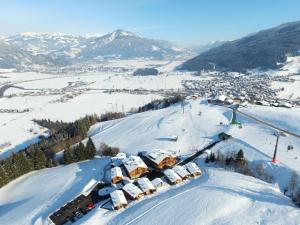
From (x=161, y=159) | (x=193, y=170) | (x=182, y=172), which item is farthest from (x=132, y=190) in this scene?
(x=161, y=159)

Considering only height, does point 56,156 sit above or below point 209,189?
below

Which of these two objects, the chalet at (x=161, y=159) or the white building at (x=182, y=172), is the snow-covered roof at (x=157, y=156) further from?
the white building at (x=182, y=172)

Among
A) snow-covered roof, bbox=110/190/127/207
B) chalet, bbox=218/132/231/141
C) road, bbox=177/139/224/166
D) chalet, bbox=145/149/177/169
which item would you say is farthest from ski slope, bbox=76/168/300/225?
chalet, bbox=218/132/231/141

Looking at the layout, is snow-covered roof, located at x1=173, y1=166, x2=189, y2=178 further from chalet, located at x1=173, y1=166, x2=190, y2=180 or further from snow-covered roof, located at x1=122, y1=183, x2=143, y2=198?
snow-covered roof, located at x1=122, y1=183, x2=143, y2=198

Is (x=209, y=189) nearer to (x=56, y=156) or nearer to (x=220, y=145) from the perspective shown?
(x=220, y=145)

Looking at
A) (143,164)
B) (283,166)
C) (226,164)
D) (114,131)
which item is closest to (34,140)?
(114,131)

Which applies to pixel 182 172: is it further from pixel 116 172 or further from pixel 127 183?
pixel 116 172

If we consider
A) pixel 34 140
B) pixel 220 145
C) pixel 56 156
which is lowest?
pixel 34 140
